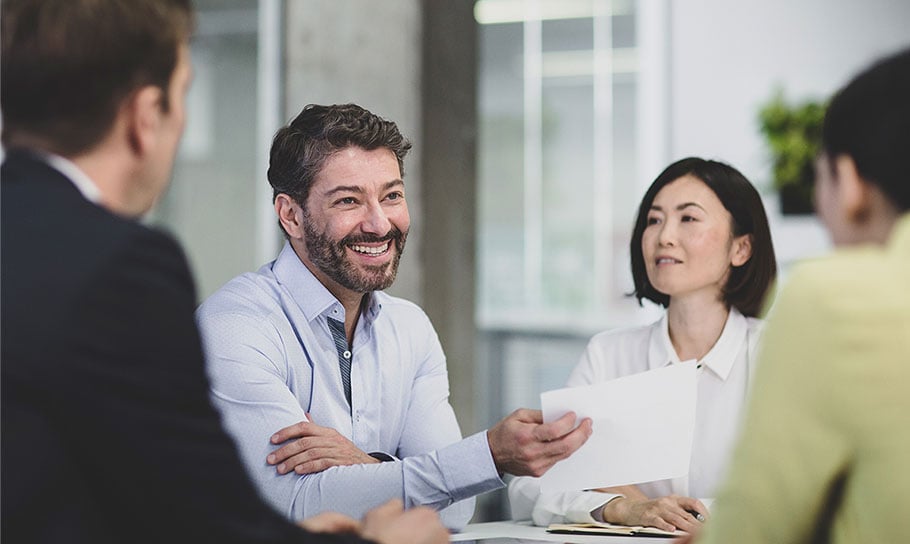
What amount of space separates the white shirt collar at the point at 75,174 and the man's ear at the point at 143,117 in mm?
71

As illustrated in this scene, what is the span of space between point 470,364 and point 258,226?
1131 millimetres

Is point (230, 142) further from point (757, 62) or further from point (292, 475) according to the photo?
point (757, 62)

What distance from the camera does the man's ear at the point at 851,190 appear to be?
4.10 ft

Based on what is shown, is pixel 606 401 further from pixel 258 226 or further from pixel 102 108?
pixel 258 226

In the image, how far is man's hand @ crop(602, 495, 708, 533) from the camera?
218 cm

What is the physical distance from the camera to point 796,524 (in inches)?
48.3

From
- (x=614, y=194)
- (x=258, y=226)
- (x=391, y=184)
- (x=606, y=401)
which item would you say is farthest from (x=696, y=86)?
(x=606, y=401)

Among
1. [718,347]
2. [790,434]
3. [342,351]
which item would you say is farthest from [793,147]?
[790,434]

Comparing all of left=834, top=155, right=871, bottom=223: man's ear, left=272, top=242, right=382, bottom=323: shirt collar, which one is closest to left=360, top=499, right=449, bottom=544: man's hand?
left=834, top=155, right=871, bottom=223: man's ear

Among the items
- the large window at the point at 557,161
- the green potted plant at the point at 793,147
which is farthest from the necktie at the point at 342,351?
the large window at the point at 557,161

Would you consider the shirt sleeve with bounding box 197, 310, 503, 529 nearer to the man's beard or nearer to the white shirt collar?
the man's beard

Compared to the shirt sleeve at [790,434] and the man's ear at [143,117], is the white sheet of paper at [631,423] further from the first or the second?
the man's ear at [143,117]

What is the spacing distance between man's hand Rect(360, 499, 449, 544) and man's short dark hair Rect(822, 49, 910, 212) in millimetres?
741

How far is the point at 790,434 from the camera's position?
3.89 feet
